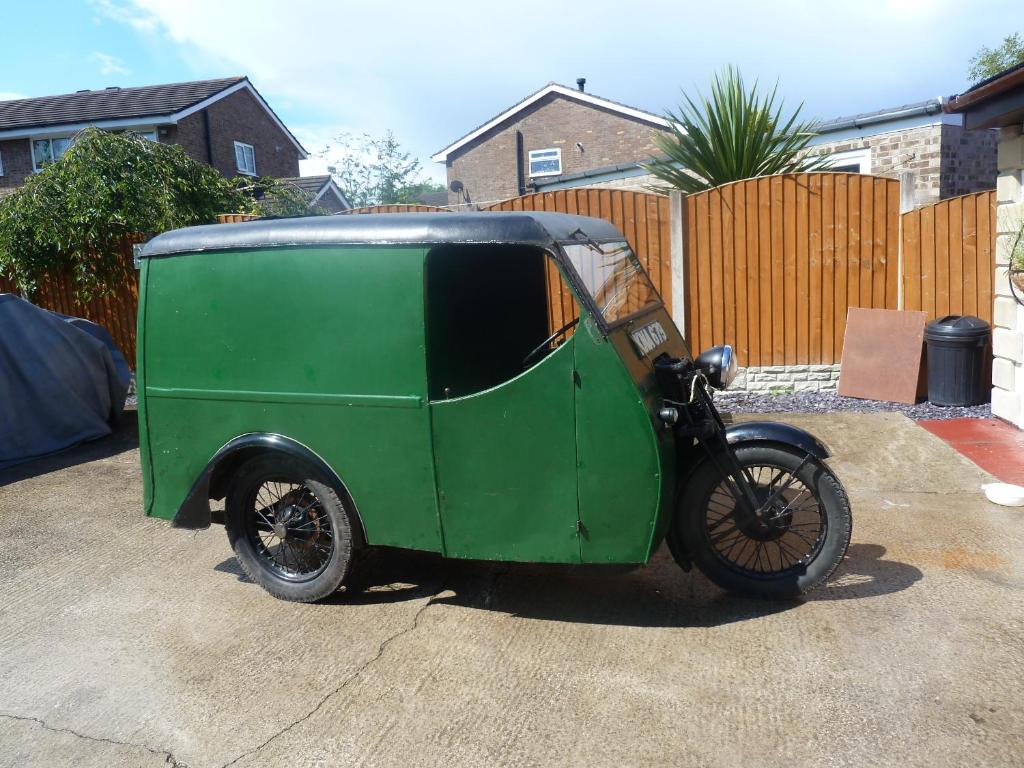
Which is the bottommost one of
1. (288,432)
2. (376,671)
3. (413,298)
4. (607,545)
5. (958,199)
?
(376,671)

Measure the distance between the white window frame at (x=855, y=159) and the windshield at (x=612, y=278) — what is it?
1163 cm

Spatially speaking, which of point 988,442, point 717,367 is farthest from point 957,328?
point 717,367

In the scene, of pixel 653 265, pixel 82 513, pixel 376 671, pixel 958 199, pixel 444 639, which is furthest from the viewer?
pixel 653 265

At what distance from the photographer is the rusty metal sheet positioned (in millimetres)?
8188

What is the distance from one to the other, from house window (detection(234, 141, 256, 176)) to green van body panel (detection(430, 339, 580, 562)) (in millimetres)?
25989

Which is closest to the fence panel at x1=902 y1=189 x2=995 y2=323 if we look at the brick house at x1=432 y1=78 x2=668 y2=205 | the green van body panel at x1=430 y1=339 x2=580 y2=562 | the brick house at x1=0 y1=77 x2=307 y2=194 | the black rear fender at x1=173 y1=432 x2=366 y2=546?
the green van body panel at x1=430 y1=339 x2=580 y2=562

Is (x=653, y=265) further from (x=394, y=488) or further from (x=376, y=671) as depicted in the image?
(x=376, y=671)

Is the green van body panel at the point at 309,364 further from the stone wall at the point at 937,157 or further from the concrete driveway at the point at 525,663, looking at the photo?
the stone wall at the point at 937,157

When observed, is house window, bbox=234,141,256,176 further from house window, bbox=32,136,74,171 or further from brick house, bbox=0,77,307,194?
house window, bbox=32,136,74,171

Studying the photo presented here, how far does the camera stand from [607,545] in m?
3.79

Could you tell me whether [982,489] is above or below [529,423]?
below

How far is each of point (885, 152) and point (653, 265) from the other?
8.12m

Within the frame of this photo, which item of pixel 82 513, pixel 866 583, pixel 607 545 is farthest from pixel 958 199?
pixel 82 513

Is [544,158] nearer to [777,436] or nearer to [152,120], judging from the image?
[152,120]
